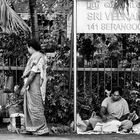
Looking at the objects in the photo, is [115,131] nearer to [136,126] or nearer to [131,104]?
[136,126]

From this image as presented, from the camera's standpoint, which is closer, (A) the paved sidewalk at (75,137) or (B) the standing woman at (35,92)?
(A) the paved sidewalk at (75,137)

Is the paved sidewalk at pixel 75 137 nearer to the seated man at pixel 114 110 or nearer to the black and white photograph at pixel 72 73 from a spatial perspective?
the black and white photograph at pixel 72 73

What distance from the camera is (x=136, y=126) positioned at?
8.42 meters

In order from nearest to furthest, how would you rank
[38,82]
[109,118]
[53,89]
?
1. [38,82]
2. [109,118]
3. [53,89]

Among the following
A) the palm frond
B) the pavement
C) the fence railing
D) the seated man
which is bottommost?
the pavement

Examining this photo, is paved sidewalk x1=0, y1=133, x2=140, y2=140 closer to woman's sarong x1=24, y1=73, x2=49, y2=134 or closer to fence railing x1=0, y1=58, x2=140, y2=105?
woman's sarong x1=24, y1=73, x2=49, y2=134

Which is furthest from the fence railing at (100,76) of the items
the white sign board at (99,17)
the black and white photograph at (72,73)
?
the white sign board at (99,17)

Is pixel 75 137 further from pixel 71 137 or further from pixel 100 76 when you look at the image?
pixel 100 76

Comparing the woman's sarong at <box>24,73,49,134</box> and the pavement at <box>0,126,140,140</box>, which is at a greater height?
the woman's sarong at <box>24,73,49,134</box>

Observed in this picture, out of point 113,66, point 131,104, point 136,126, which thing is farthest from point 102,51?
point 136,126

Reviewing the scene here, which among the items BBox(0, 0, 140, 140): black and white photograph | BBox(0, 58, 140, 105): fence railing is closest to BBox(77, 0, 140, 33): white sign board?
BBox(0, 0, 140, 140): black and white photograph

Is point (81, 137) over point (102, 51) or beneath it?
beneath

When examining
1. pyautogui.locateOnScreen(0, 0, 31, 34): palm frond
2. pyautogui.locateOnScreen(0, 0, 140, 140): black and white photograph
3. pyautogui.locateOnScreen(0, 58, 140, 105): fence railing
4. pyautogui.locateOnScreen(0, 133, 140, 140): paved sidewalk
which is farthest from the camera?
pyautogui.locateOnScreen(0, 58, 140, 105): fence railing

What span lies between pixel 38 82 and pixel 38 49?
1.92ft
